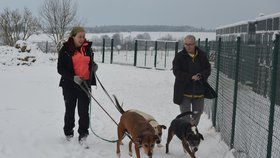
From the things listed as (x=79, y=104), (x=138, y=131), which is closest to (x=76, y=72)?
(x=79, y=104)

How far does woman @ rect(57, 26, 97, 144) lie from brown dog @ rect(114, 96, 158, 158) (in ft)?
3.04

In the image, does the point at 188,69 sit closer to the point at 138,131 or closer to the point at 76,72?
the point at 138,131

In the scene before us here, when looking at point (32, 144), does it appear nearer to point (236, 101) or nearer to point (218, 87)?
point (236, 101)

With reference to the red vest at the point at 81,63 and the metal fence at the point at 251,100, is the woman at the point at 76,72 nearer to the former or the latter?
the red vest at the point at 81,63

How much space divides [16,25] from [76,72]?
115 ft

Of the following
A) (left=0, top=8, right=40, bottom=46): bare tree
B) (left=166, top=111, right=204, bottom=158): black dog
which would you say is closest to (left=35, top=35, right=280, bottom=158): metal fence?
(left=166, top=111, right=204, bottom=158): black dog

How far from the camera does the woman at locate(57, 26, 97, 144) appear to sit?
789cm

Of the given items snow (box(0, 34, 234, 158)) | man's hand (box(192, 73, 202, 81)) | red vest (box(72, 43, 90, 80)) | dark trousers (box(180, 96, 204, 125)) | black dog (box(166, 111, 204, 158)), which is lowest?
snow (box(0, 34, 234, 158))

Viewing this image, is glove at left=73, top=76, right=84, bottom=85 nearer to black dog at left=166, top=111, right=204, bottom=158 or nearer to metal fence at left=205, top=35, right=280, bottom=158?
black dog at left=166, top=111, right=204, bottom=158

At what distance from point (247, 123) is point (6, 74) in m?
14.6

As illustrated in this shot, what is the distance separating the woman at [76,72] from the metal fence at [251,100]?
8.44 feet

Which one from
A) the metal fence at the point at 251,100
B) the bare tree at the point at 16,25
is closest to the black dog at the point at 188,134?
the metal fence at the point at 251,100

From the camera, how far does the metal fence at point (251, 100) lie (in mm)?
5590

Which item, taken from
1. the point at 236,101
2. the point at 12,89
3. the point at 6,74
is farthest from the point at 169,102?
the point at 6,74
